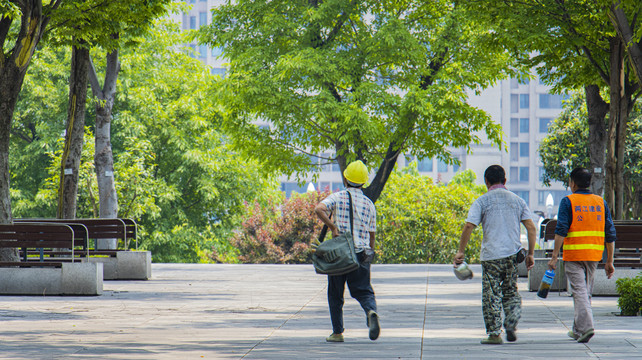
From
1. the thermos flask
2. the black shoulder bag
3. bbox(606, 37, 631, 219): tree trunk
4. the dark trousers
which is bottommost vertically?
the dark trousers

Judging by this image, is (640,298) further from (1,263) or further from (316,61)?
(316,61)

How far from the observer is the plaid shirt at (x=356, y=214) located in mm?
7672

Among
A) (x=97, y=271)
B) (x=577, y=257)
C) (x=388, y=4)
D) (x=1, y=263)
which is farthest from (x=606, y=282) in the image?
(x=388, y=4)

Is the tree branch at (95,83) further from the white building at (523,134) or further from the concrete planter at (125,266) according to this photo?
the white building at (523,134)

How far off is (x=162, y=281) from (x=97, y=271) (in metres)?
3.79

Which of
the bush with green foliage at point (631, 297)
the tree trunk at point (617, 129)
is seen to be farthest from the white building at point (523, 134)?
the bush with green foliage at point (631, 297)

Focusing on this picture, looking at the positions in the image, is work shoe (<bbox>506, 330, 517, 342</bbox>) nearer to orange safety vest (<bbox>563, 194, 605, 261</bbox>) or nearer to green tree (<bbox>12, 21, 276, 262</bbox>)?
orange safety vest (<bbox>563, 194, 605, 261</bbox>)

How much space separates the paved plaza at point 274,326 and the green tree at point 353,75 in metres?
10.2

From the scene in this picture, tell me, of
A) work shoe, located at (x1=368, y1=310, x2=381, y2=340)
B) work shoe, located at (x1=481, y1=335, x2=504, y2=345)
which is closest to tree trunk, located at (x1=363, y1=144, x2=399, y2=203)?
work shoe, located at (x1=481, y1=335, x2=504, y2=345)

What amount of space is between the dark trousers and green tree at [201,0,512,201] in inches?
629

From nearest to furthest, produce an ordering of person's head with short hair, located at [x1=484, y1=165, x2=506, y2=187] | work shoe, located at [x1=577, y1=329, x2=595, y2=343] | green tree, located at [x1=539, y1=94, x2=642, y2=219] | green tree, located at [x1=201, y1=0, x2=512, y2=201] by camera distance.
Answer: work shoe, located at [x1=577, y1=329, x2=595, y2=343] < person's head with short hair, located at [x1=484, y1=165, x2=506, y2=187] < green tree, located at [x1=201, y1=0, x2=512, y2=201] < green tree, located at [x1=539, y1=94, x2=642, y2=219]

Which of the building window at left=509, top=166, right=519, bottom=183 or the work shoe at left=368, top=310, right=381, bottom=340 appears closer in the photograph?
the work shoe at left=368, top=310, right=381, bottom=340

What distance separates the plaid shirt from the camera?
7672 mm

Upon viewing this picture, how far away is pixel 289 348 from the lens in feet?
23.9
